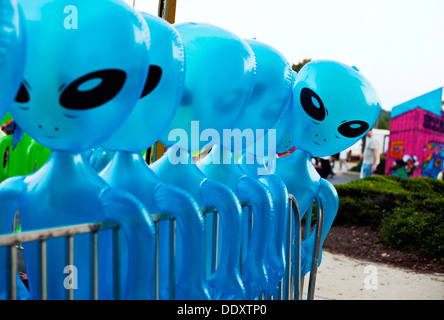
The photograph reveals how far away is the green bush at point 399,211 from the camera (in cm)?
564

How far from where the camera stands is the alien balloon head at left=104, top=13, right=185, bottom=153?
1568mm

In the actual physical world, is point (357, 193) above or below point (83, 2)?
below

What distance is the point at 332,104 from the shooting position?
7.66ft

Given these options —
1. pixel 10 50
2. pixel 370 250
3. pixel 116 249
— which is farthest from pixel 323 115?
pixel 370 250

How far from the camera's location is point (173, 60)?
159cm

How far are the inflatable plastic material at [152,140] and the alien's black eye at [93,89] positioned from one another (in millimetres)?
203

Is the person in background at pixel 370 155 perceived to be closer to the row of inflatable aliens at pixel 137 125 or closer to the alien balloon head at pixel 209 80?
the row of inflatable aliens at pixel 137 125

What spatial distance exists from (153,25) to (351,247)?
198 inches

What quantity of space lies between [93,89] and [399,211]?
5.80 meters

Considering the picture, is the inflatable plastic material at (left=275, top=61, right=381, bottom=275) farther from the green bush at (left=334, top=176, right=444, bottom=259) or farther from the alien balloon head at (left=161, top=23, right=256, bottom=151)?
the green bush at (left=334, top=176, right=444, bottom=259)

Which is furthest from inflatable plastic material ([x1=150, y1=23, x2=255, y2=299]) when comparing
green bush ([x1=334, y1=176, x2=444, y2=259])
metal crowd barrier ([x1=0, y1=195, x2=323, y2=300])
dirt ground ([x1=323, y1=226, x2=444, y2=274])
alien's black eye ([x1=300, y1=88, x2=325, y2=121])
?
green bush ([x1=334, y1=176, x2=444, y2=259])

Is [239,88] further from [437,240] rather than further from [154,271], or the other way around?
[437,240]

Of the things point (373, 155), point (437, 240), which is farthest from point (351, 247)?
point (373, 155)

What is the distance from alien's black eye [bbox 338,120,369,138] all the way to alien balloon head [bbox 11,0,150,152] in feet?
Result: 4.22
